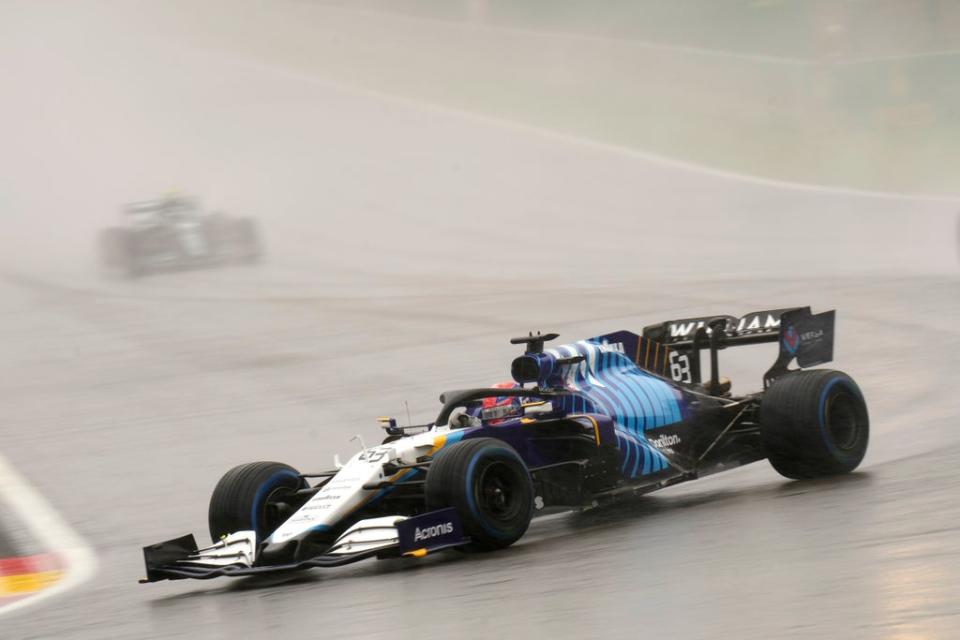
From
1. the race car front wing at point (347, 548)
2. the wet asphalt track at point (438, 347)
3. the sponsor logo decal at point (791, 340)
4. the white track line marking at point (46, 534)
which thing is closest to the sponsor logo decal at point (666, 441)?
the wet asphalt track at point (438, 347)

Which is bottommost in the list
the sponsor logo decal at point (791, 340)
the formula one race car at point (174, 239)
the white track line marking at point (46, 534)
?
the white track line marking at point (46, 534)

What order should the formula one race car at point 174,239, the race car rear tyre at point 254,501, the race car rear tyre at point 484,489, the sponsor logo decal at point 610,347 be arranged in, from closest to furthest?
the race car rear tyre at point 484,489 → the race car rear tyre at point 254,501 → the sponsor logo decal at point 610,347 → the formula one race car at point 174,239

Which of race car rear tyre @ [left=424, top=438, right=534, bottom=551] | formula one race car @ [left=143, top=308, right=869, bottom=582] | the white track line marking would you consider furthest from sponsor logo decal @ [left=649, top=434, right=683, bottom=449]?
the white track line marking

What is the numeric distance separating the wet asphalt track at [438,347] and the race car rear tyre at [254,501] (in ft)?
1.48

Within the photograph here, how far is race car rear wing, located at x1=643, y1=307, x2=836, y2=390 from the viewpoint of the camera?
11211 mm

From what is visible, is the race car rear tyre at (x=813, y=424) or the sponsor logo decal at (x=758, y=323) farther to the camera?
the sponsor logo decal at (x=758, y=323)

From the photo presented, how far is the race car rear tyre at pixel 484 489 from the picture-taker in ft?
27.3

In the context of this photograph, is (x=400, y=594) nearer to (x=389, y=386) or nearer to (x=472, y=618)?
(x=472, y=618)

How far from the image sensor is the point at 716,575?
22.9 ft

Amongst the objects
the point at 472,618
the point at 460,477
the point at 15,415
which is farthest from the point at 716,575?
the point at 15,415

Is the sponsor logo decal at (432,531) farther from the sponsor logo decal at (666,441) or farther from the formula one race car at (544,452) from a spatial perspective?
the sponsor logo decal at (666,441)

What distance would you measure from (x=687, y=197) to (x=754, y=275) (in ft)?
25.6

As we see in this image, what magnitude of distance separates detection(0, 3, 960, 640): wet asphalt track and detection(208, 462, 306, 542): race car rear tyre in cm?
45

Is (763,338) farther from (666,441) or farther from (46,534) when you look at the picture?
(46,534)
